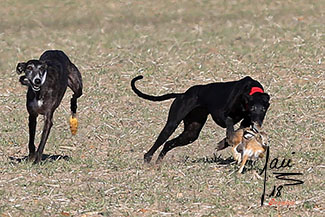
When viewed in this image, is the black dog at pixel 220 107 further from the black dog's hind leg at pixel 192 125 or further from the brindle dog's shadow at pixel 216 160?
the brindle dog's shadow at pixel 216 160

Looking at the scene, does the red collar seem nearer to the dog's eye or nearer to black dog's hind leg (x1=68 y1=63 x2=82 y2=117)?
the dog's eye

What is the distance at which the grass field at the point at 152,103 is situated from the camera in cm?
816

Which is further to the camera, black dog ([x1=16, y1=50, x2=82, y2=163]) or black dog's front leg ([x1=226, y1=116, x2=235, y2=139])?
black dog ([x1=16, y1=50, x2=82, y2=163])

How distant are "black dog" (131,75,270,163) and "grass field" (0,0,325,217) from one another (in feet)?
1.59

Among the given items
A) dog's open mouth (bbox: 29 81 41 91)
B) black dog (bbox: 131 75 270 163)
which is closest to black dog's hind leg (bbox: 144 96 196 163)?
black dog (bbox: 131 75 270 163)

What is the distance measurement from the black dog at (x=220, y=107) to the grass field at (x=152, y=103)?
1.59ft

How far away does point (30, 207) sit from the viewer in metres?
7.90

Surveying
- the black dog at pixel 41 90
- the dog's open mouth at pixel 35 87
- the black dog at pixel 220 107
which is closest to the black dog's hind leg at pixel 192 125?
the black dog at pixel 220 107

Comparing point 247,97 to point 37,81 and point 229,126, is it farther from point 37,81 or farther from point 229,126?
point 37,81

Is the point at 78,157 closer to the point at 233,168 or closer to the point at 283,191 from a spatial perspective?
the point at 233,168

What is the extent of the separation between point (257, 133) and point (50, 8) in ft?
51.9

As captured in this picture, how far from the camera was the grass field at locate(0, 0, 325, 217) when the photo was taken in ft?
26.8

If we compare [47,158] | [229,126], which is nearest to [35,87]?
[47,158]

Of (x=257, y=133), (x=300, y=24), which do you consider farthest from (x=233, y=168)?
(x=300, y=24)
